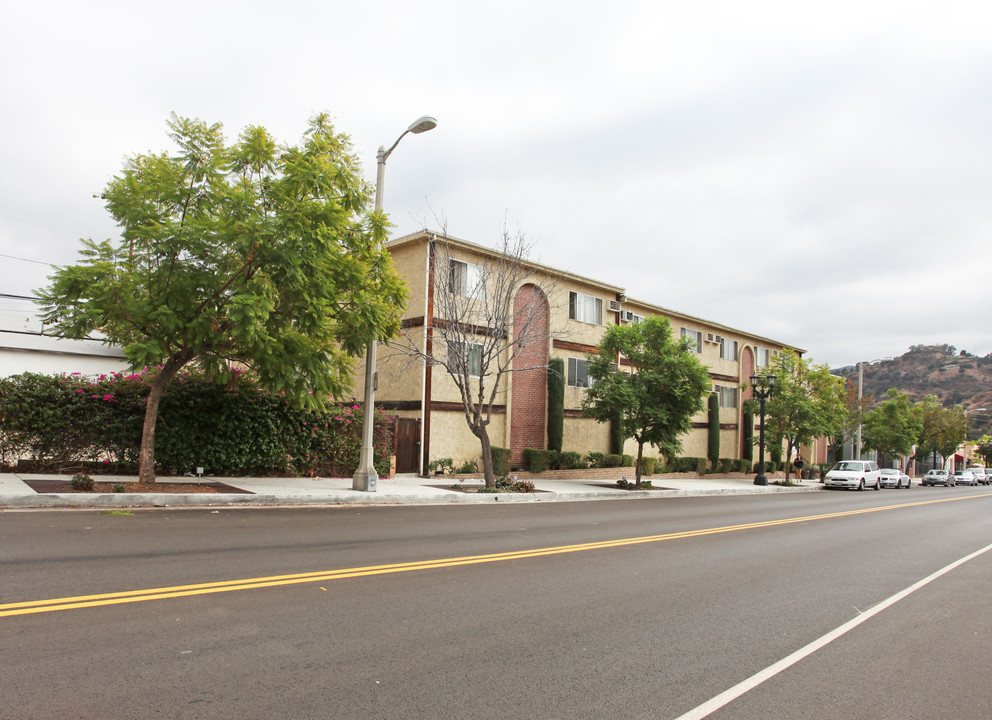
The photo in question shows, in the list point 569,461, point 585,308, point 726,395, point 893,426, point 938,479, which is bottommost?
point 938,479

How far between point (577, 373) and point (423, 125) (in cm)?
1604

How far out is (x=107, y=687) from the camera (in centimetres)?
390

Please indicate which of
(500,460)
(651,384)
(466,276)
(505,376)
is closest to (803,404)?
(651,384)

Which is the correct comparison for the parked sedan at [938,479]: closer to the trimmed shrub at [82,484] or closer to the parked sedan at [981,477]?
the parked sedan at [981,477]

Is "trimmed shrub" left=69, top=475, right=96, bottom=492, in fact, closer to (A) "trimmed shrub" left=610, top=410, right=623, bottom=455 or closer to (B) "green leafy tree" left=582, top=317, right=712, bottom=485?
(B) "green leafy tree" left=582, top=317, right=712, bottom=485

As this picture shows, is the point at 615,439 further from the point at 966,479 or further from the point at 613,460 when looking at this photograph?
the point at 966,479

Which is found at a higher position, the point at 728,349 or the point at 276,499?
the point at 728,349

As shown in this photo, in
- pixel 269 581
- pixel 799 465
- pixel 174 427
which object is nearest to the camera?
pixel 269 581

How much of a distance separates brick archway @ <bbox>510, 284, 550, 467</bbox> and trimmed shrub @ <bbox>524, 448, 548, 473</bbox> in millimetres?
414

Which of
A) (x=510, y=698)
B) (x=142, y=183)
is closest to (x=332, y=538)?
(x=510, y=698)

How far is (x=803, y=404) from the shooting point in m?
35.3

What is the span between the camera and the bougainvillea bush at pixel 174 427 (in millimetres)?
14734

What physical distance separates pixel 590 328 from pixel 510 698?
26.9m

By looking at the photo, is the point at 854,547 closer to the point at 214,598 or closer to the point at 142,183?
the point at 214,598
